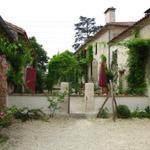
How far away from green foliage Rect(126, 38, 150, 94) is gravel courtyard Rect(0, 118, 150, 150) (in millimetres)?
3431

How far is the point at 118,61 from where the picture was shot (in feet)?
81.2

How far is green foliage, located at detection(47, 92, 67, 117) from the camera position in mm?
16402

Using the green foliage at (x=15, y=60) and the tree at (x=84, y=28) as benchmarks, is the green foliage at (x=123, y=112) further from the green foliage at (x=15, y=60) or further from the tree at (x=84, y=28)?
the tree at (x=84, y=28)

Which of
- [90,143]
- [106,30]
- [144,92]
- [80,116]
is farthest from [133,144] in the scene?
[106,30]

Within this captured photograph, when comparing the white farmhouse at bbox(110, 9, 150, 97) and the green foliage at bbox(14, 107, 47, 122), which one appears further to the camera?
the white farmhouse at bbox(110, 9, 150, 97)

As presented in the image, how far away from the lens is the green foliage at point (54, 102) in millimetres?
16402

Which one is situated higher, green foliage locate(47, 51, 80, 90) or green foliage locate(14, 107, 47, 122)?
green foliage locate(47, 51, 80, 90)

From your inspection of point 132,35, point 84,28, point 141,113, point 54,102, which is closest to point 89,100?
point 54,102

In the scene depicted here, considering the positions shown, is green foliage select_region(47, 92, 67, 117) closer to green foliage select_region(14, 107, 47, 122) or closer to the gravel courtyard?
green foliage select_region(14, 107, 47, 122)

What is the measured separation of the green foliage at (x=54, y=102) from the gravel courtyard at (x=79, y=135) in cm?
74

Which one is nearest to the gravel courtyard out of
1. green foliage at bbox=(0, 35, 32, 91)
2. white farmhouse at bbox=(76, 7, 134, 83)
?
green foliage at bbox=(0, 35, 32, 91)

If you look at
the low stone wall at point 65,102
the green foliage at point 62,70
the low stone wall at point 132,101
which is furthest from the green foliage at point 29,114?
the green foliage at point 62,70

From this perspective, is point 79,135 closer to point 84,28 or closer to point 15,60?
point 15,60

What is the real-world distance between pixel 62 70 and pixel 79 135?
2280cm
